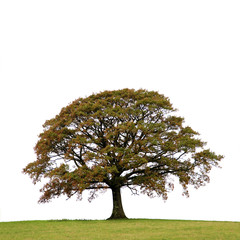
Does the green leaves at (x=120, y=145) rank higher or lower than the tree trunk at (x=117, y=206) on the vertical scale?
higher

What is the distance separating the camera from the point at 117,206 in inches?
1213

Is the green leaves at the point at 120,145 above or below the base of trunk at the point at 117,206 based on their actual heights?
above

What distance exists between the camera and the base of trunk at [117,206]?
30.6 meters

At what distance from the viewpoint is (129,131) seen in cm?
2920

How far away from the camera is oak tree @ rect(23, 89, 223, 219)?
28.6 meters

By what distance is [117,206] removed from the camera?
30.8m

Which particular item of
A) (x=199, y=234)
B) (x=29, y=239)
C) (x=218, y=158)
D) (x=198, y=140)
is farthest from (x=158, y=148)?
(x=29, y=239)

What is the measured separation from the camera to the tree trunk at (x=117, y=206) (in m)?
30.6

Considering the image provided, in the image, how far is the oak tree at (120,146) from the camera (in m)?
28.6

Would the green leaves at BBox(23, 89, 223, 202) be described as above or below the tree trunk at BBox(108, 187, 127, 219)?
above

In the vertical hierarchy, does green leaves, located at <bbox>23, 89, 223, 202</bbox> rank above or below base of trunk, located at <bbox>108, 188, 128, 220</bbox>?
above

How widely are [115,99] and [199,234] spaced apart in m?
16.1

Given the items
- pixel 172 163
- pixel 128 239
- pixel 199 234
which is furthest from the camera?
pixel 172 163

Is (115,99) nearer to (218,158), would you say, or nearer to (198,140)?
(198,140)
